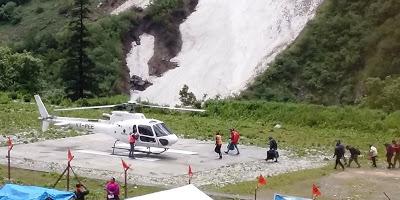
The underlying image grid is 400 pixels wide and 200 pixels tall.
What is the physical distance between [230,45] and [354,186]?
40095 mm

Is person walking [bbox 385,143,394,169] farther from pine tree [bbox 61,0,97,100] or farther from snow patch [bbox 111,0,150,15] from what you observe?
snow patch [bbox 111,0,150,15]

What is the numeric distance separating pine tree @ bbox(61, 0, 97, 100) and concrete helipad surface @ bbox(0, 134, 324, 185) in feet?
82.2

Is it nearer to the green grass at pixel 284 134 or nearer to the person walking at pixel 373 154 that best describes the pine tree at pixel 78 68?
the green grass at pixel 284 134

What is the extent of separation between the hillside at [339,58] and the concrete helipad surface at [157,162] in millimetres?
17947

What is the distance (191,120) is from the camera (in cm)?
4947

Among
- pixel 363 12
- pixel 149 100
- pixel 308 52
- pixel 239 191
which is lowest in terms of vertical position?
pixel 239 191

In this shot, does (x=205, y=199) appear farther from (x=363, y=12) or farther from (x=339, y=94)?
(x=363, y=12)

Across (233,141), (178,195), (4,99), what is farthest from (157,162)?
(4,99)

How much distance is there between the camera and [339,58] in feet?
184

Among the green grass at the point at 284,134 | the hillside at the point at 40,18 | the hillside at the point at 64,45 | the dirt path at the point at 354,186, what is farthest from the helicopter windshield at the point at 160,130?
the hillside at the point at 40,18

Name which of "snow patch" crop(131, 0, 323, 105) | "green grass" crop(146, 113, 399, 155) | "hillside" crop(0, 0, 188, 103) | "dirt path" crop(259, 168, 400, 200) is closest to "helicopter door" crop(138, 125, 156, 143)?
"green grass" crop(146, 113, 399, 155)

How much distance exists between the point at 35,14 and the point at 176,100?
33349 millimetres

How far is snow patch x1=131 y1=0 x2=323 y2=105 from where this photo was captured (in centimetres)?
6197

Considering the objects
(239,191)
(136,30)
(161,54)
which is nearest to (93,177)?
(239,191)
